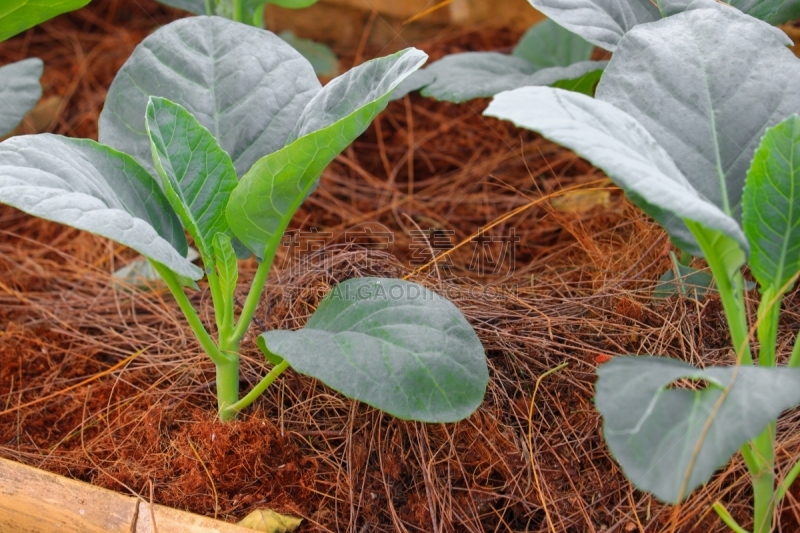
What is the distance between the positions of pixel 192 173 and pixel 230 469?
1.41 feet

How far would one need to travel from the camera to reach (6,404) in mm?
1271

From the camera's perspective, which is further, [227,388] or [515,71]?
[515,71]

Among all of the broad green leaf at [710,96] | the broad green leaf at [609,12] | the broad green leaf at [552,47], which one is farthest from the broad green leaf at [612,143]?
the broad green leaf at [552,47]

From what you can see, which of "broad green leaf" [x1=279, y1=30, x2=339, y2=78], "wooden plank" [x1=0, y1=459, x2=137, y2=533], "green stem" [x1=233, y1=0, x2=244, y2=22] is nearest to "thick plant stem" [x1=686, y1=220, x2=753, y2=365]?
"wooden plank" [x1=0, y1=459, x2=137, y2=533]

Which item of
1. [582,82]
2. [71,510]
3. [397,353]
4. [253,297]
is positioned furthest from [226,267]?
[582,82]

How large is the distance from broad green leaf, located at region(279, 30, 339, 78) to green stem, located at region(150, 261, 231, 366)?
3.59 feet

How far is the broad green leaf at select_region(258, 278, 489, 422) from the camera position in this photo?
2.87 feet

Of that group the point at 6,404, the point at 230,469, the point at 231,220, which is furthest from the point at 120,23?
the point at 230,469

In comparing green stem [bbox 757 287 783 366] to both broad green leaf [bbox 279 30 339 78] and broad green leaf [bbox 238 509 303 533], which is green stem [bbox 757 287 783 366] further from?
broad green leaf [bbox 279 30 339 78]

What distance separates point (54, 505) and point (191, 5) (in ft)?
3.77

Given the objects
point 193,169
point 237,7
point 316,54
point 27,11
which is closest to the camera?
point 193,169

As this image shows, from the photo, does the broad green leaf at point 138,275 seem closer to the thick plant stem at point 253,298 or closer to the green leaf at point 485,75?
the thick plant stem at point 253,298

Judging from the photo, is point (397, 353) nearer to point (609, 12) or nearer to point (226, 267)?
point (226, 267)

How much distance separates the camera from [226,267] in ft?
3.35
